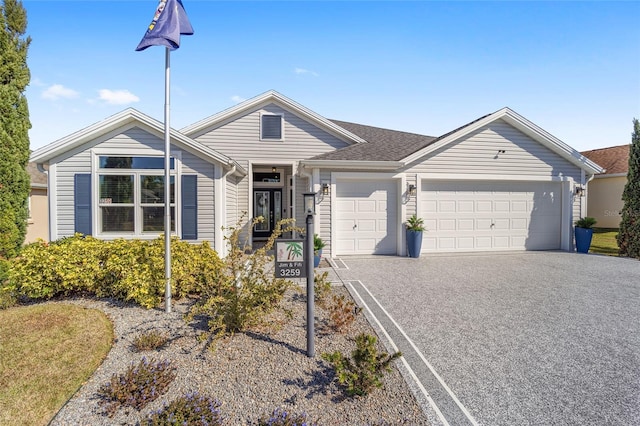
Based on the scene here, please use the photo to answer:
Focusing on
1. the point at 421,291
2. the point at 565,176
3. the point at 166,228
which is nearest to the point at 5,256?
the point at 166,228

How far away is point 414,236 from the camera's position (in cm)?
855

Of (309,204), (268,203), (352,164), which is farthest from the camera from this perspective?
(268,203)

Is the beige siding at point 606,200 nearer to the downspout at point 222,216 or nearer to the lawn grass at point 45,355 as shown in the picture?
the downspout at point 222,216

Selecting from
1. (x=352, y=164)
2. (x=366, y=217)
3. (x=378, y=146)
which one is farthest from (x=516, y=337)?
(x=378, y=146)

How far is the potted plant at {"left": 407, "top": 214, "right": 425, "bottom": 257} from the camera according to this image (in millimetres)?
8562

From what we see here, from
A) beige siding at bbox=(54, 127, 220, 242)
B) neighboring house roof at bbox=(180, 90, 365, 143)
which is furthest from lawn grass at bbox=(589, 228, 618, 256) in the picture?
beige siding at bbox=(54, 127, 220, 242)

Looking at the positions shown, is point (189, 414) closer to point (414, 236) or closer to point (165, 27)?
point (165, 27)

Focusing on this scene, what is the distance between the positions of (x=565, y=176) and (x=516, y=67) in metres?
4.21

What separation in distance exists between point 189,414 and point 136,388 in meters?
0.72

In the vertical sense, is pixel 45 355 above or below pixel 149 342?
below

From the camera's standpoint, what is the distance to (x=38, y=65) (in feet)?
27.5

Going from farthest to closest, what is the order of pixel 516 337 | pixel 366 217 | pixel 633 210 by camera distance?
pixel 633 210 < pixel 366 217 < pixel 516 337

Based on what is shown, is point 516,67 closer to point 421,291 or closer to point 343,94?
point 343,94

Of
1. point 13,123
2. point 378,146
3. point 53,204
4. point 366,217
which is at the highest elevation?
point 13,123
